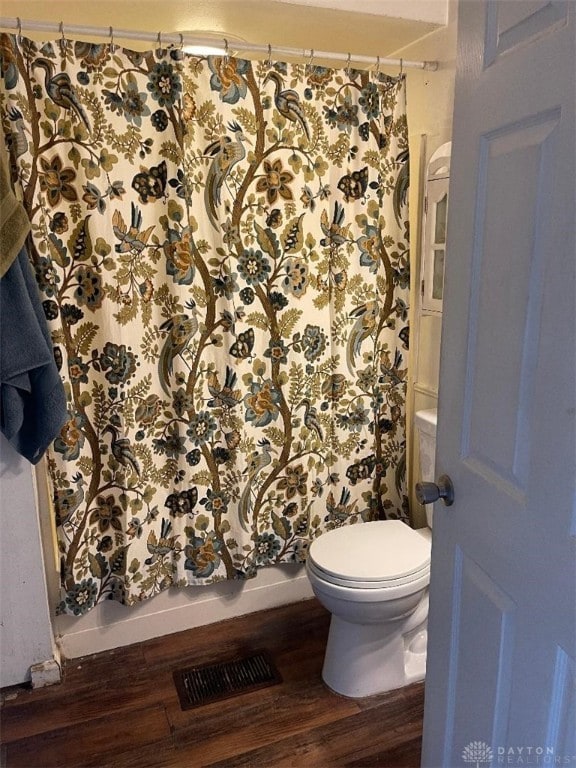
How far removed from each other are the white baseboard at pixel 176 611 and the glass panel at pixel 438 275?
4.04 ft

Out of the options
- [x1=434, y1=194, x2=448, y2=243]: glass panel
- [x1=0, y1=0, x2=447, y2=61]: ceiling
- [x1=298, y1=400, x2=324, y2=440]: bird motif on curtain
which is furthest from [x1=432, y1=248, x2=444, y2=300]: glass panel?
[x1=0, y1=0, x2=447, y2=61]: ceiling

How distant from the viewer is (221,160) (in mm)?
1891

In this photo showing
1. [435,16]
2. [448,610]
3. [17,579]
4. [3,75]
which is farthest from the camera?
[435,16]

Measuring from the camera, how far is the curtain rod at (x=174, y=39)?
5.37ft

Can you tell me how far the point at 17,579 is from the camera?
1.80 meters

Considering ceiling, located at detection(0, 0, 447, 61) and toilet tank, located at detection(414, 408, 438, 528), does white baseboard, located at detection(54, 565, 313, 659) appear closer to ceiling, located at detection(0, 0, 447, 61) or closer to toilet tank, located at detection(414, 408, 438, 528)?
toilet tank, located at detection(414, 408, 438, 528)

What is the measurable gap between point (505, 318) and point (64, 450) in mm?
1472

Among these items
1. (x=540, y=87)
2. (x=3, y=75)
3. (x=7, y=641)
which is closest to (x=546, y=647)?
(x=540, y=87)

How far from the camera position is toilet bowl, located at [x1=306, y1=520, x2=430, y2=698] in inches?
66.6

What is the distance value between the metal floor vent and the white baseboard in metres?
0.24

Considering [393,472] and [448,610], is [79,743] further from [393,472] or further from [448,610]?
[393,472]

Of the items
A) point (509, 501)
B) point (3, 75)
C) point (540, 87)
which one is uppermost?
point (3, 75)

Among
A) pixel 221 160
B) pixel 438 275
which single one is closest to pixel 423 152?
pixel 438 275

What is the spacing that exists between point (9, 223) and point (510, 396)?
4.54ft
